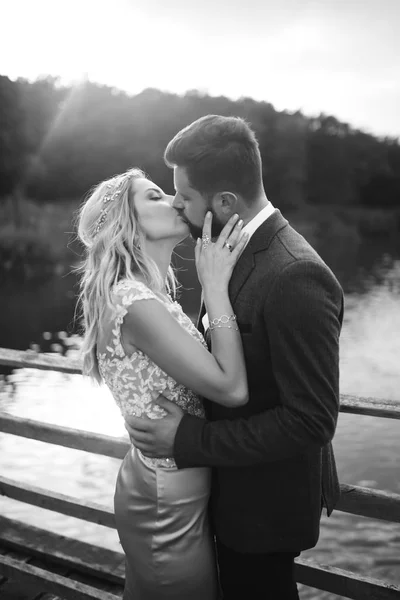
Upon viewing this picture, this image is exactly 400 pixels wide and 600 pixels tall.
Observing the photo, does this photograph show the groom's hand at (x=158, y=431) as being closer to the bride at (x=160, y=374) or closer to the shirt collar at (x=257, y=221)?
the bride at (x=160, y=374)

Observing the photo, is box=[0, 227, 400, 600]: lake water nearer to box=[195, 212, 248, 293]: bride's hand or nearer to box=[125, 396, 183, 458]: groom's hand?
box=[125, 396, 183, 458]: groom's hand

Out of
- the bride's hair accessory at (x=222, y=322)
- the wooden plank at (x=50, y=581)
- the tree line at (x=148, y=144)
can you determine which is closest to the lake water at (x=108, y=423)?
the wooden plank at (x=50, y=581)

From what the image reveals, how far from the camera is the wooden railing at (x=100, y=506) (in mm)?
2551

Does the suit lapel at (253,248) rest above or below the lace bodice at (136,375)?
above

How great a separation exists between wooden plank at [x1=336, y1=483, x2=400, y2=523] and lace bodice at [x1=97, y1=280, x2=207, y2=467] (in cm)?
94

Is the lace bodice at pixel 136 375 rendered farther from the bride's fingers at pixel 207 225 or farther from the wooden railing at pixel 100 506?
the wooden railing at pixel 100 506

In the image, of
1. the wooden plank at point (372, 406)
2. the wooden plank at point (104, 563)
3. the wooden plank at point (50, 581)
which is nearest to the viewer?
the wooden plank at point (372, 406)

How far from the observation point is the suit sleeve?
1.75 m

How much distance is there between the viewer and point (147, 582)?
2.20 metres

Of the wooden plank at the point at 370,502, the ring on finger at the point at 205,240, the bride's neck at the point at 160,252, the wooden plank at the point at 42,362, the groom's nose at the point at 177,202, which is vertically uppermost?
the groom's nose at the point at 177,202

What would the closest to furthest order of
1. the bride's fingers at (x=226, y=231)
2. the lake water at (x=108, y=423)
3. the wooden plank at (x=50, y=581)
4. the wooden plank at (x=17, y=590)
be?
the bride's fingers at (x=226, y=231) → the wooden plank at (x=50, y=581) → the wooden plank at (x=17, y=590) → the lake water at (x=108, y=423)

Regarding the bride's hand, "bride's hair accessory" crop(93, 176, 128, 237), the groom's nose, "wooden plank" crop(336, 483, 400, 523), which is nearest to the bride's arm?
the bride's hand

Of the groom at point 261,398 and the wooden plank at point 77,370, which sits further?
the wooden plank at point 77,370

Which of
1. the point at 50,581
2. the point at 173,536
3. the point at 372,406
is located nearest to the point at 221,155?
the point at 372,406
